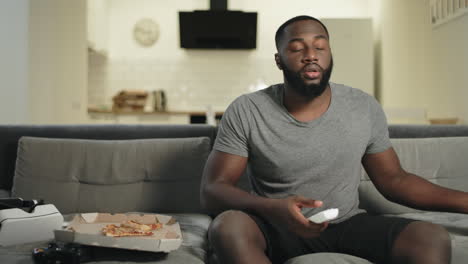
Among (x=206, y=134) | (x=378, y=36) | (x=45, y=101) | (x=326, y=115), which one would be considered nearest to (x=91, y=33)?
(x=45, y=101)

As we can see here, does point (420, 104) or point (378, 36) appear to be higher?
point (378, 36)

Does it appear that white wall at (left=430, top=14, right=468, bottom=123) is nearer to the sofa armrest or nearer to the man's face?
the man's face

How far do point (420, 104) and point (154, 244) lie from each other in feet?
13.8

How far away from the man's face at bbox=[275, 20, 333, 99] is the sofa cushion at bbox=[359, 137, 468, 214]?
733mm

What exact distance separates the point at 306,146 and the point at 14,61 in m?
3.02

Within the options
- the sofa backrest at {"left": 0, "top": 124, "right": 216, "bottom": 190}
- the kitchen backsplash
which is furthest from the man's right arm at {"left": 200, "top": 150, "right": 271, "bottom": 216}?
the kitchen backsplash

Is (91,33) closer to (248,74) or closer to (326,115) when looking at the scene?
(248,74)

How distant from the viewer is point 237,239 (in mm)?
1241

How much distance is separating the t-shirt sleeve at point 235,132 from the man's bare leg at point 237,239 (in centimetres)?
23

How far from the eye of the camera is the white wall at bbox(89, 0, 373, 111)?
23.2 ft

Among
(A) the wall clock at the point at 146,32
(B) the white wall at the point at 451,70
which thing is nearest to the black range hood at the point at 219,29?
(A) the wall clock at the point at 146,32

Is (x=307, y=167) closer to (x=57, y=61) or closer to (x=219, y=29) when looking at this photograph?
(x=57, y=61)

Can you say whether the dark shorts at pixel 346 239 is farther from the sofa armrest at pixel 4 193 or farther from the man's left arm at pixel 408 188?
the sofa armrest at pixel 4 193

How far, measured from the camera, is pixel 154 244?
1347 millimetres
